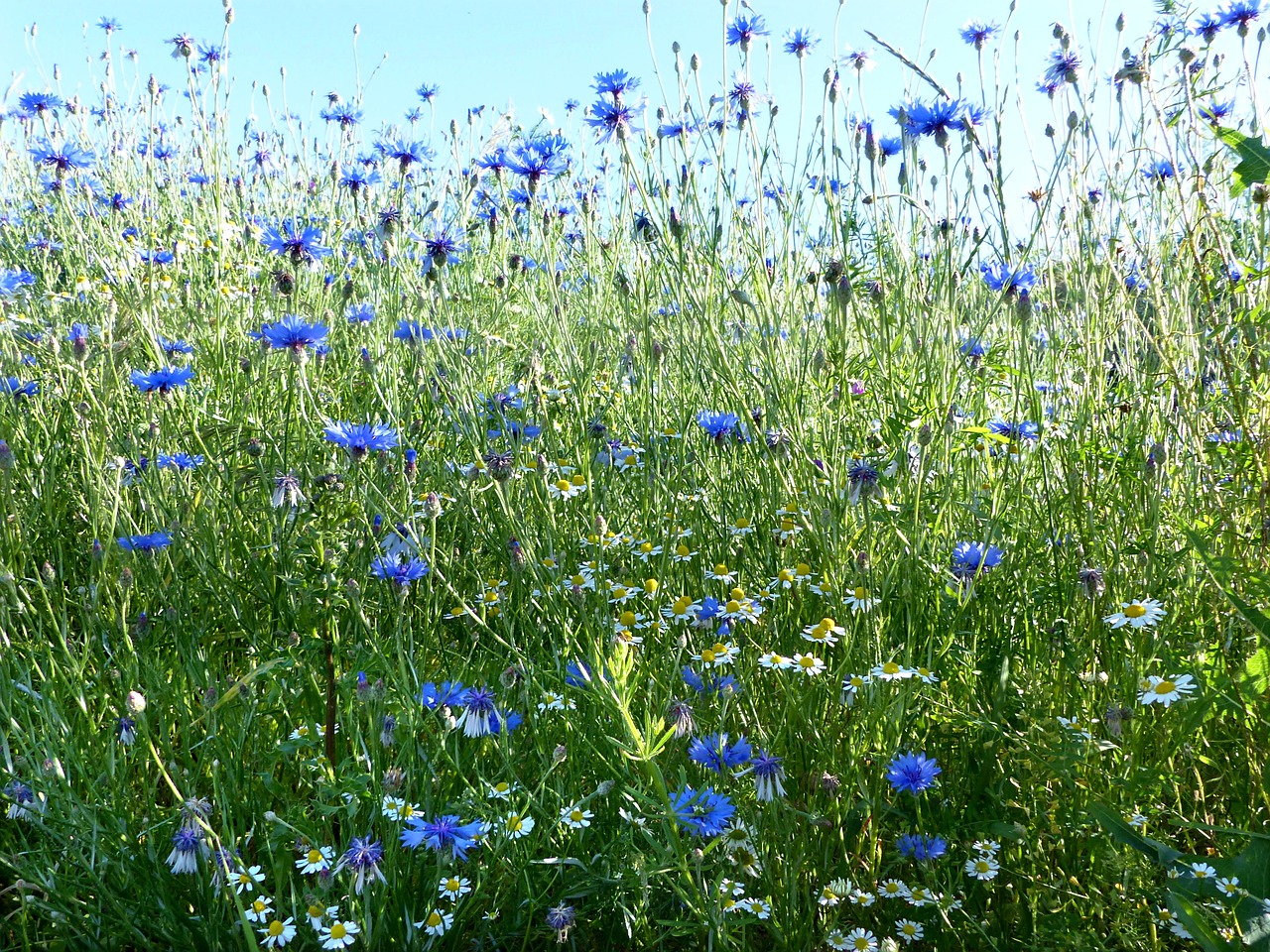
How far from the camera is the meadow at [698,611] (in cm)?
126

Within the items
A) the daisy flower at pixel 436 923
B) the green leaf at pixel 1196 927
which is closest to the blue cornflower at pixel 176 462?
the daisy flower at pixel 436 923

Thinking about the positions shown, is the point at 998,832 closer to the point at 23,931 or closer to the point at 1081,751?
the point at 1081,751

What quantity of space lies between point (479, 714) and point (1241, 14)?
2.62m

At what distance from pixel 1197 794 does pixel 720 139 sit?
65.3 inches

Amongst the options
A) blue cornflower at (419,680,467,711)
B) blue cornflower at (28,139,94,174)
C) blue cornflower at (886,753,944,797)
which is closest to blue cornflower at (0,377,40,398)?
blue cornflower at (28,139,94,174)

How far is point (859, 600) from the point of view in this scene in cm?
168

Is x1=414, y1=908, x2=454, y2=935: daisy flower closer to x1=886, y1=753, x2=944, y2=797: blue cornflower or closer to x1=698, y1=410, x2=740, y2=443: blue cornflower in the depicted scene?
x1=886, y1=753, x2=944, y2=797: blue cornflower

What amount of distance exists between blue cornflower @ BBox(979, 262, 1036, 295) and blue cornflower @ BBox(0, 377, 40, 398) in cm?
243

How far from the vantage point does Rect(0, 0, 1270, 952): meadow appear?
4.12 feet

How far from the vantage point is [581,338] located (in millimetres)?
3535

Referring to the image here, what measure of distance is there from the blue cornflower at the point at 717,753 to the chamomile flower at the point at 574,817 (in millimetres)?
174

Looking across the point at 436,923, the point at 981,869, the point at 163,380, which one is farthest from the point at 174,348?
the point at 981,869

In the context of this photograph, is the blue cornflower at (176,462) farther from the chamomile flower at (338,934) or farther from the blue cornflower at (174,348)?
the chamomile flower at (338,934)

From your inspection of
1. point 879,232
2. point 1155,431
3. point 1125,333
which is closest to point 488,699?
point 1125,333
